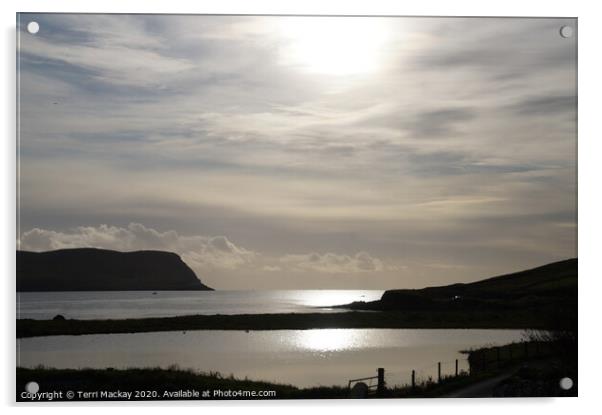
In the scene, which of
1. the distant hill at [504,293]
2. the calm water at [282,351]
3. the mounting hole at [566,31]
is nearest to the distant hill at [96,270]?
the calm water at [282,351]

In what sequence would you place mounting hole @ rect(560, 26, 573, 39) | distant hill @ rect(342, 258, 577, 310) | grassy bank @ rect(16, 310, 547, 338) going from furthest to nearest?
1. mounting hole @ rect(560, 26, 573, 39)
2. distant hill @ rect(342, 258, 577, 310)
3. grassy bank @ rect(16, 310, 547, 338)

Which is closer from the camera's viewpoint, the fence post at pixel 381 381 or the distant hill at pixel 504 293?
the fence post at pixel 381 381

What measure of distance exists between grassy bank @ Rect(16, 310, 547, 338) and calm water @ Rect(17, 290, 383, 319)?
0.05 m

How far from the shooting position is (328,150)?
20.1 feet

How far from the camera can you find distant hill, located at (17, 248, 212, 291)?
5910 millimetres

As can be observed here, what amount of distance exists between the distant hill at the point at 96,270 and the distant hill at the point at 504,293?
5.87 feet

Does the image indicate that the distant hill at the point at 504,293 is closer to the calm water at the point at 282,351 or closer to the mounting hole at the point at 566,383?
the calm water at the point at 282,351

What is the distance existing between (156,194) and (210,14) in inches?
62.4

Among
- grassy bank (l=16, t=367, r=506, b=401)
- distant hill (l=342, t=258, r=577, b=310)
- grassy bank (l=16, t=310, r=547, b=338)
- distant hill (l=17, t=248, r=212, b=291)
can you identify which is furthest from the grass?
distant hill (l=17, t=248, r=212, b=291)

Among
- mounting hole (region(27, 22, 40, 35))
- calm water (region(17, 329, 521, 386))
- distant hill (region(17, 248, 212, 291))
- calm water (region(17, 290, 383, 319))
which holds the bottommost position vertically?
calm water (region(17, 329, 521, 386))

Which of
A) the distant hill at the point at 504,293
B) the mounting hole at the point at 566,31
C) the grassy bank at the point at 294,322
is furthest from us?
the mounting hole at the point at 566,31

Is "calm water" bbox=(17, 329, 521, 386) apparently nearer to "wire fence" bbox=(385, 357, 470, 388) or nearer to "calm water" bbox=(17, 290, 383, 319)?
"wire fence" bbox=(385, 357, 470, 388)
